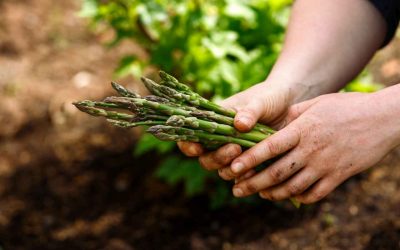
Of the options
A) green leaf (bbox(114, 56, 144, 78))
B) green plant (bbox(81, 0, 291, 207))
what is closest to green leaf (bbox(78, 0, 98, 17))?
green plant (bbox(81, 0, 291, 207))

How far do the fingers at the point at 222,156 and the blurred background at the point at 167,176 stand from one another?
3.29 ft

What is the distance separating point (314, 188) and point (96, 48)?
3.79 m

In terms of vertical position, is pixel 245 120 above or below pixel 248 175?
above

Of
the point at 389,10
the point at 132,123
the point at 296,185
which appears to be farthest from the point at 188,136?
the point at 389,10

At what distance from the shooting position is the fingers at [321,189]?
219 centimetres

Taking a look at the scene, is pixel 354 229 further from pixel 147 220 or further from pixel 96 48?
pixel 96 48

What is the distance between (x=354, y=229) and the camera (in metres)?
3.26

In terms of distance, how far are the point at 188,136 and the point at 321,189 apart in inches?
24.4

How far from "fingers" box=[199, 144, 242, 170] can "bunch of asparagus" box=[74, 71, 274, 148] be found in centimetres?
3

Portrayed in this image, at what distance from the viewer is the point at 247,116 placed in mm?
2143

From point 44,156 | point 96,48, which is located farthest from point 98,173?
point 96,48

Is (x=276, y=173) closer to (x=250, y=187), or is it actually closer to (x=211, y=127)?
(x=250, y=187)

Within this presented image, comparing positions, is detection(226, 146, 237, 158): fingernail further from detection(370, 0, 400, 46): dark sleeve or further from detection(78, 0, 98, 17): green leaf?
detection(78, 0, 98, 17): green leaf

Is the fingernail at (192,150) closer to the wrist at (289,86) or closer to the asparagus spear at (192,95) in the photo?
the asparagus spear at (192,95)
